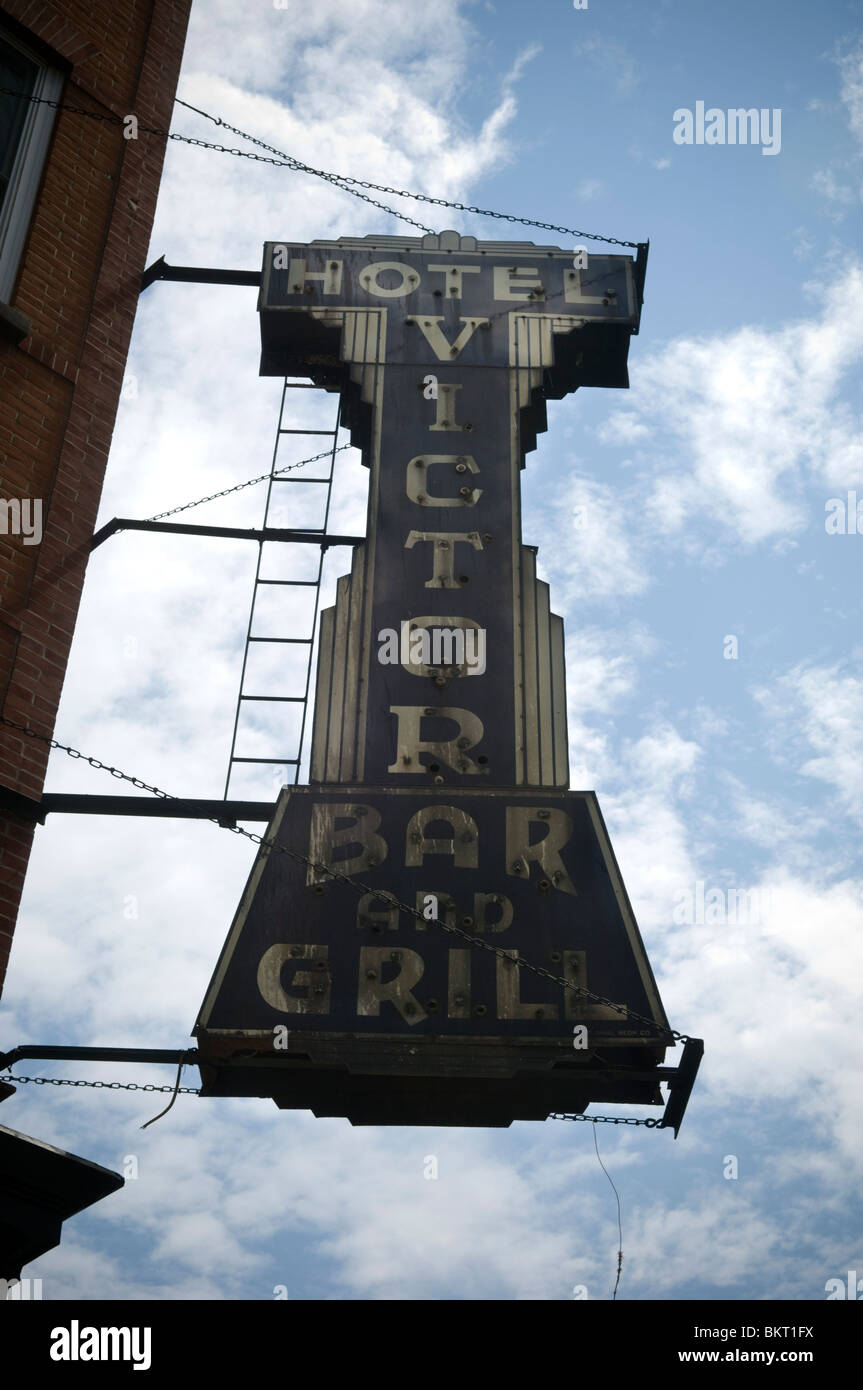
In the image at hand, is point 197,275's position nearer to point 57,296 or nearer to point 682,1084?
point 57,296

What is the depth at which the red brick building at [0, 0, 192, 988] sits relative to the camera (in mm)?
7316

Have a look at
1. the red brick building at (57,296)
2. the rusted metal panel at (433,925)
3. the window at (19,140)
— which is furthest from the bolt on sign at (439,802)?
the window at (19,140)

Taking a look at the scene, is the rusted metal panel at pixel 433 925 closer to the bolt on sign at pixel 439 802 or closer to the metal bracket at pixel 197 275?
the bolt on sign at pixel 439 802

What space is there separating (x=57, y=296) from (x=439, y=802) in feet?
13.3

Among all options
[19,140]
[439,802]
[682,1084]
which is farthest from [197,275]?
[682,1084]

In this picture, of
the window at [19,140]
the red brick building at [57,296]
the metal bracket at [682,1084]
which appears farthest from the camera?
the window at [19,140]

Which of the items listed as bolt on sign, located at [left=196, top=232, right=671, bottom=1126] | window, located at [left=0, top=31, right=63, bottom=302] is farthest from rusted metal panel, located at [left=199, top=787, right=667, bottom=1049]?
window, located at [left=0, top=31, right=63, bottom=302]

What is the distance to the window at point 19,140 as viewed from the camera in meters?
8.37

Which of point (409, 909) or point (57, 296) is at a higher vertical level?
point (57, 296)

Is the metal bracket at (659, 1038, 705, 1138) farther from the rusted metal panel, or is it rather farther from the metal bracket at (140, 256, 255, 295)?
the metal bracket at (140, 256, 255, 295)

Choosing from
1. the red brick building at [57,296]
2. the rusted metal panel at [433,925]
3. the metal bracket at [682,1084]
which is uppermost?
the red brick building at [57,296]

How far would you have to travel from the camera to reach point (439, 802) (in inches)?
301
